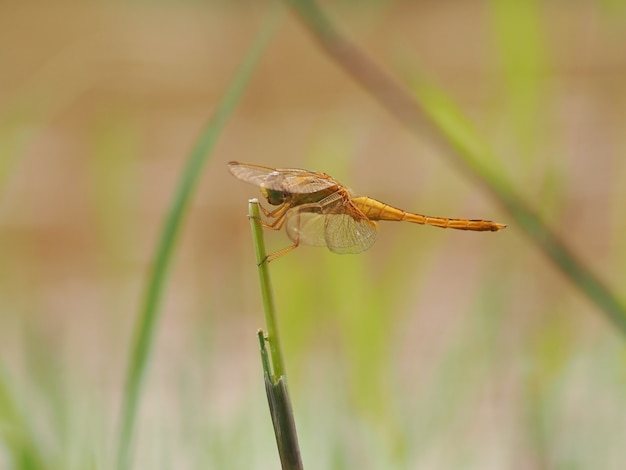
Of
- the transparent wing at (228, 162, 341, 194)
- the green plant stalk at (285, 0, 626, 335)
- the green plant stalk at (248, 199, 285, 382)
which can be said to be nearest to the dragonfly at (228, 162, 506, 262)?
the transparent wing at (228, 162, 341, 194)

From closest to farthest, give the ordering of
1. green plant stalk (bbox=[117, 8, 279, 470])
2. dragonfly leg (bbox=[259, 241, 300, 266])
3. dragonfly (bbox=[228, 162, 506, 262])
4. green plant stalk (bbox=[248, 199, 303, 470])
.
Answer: green plant stalk (bbox=[248, 199, 303, 470]) → green plant stalk (bbox=[117, 8, 279, 470]) → dragonfly leg (bbox=[259, 241, 300, 266]) → dragonfly (bbox=[228, 162, 506, 262])

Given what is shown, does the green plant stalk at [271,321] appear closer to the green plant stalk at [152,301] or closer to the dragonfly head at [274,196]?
the green plant stalk at [152,301]

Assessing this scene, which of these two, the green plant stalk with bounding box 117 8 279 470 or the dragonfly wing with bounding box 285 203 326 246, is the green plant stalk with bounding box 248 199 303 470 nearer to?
the green plant stalk with bounding box 117 8 279 470

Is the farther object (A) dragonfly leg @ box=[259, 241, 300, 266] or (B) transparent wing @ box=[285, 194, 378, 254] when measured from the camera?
(B) transparent wing @ box=[285, 194, 378, 254]

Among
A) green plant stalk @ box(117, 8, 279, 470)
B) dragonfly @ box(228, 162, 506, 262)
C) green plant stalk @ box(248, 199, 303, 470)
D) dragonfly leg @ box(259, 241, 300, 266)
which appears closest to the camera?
green plant stalk @ box(248, 199, 303, 470)

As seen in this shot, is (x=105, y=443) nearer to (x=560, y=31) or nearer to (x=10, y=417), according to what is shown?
(x=10, y=417)

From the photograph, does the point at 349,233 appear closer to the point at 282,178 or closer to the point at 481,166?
the point at 282,178

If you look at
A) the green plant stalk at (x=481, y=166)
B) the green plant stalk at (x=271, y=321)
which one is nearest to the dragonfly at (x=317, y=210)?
the green plant stalk at (x=481, y=166)

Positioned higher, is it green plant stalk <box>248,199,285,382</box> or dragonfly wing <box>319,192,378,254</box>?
dragonfly wing <box>319,192,378,254</box>
